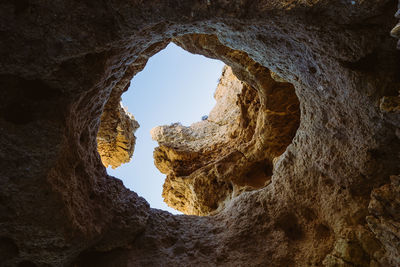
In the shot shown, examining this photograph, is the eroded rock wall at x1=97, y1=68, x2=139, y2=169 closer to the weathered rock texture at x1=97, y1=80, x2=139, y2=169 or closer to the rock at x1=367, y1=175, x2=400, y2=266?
the weathered rock texture at x1=97, y1=80, x2=139, y2=169

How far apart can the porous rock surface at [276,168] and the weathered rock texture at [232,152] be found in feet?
6.18

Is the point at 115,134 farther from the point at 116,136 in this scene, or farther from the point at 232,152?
the point at 232,152

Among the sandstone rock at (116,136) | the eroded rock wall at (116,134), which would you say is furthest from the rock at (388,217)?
the sandstone rock at (116,136)

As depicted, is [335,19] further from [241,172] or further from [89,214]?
[241,172]

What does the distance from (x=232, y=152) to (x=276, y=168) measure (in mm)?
2675

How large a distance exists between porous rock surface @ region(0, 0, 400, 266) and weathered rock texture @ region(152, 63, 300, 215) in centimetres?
188

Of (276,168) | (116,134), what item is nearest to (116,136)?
(116,134)

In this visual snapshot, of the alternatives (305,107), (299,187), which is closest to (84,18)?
(305,107)

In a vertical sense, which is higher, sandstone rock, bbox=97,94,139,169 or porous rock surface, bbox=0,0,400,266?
sandstone rock, bbox=97,94,139,169

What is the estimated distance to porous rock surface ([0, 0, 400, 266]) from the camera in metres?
2.57

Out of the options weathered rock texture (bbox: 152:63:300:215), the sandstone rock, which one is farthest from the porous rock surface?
the sandstone rock

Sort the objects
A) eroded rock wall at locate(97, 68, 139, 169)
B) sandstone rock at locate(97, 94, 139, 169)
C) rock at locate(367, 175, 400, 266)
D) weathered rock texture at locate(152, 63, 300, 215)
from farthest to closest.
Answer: sandstone rock at locate(97, 94, 139, 169), eroded rock wall at locate(97, 68, 139, 169), weathered rock texture at locate(152, 63, 300, 215), rock at locate(367, 175, 400, 266)

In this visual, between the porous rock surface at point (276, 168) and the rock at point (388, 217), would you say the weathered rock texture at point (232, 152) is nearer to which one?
the porous rock surface at point (276, 168)

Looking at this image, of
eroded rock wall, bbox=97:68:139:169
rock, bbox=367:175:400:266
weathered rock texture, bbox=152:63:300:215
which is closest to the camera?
rock, bbox=367:175:400:266
